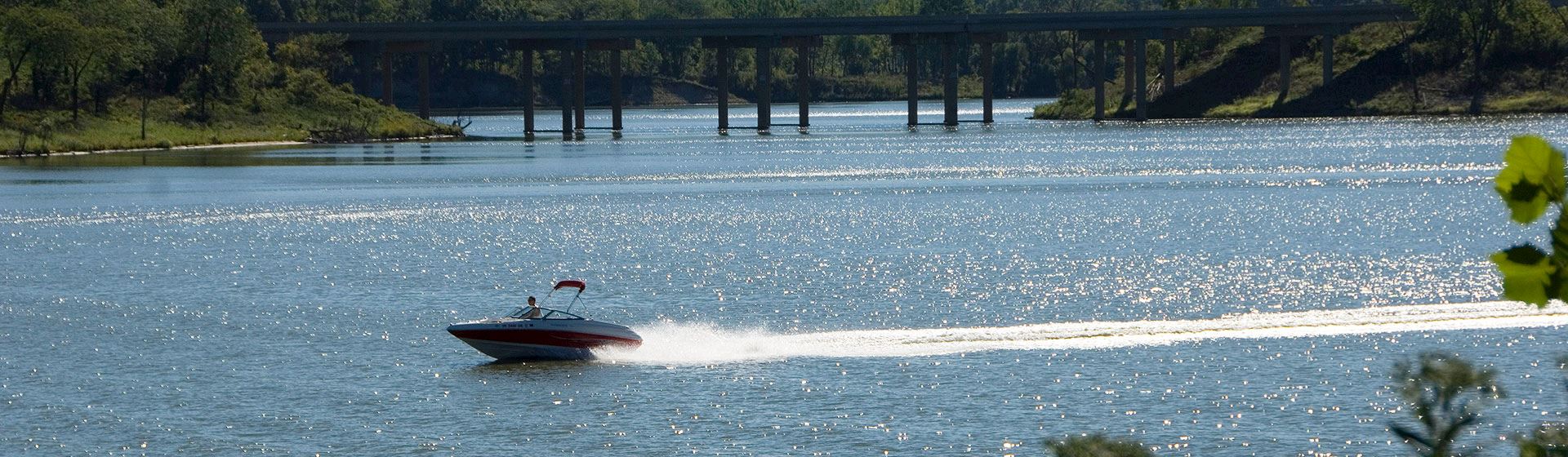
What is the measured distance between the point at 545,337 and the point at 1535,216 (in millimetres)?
Result: 36523

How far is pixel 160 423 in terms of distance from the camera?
34.2 meters

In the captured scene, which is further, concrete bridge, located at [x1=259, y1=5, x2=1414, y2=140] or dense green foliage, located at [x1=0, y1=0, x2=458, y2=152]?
concrete bridge, located at [x1=259, y1=5, x2=1414, y2=140]

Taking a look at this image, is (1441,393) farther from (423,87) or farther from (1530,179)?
(423,87)

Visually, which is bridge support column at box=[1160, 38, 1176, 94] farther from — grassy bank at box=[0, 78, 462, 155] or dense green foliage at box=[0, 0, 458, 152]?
dense green foliage at box=[0, 0, 458, 152]

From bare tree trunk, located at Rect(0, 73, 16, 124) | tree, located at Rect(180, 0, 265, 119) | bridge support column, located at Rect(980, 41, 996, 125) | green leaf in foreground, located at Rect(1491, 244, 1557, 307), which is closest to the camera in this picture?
green leaf in foreground, located at Rect(1491, 244, 1557, 307)

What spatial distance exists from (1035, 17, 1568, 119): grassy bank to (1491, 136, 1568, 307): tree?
6381 inches

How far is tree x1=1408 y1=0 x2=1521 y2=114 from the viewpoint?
16062 cm

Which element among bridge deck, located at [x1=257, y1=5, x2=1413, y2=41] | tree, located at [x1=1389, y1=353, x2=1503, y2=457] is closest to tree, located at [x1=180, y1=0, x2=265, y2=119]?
bridge deck, located at [x1=257, y1=5, x2=1413, y2=41]

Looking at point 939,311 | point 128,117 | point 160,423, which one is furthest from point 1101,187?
point 128,117

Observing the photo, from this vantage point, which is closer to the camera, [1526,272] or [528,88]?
[1526,272]

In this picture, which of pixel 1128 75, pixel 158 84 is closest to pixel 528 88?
pixel 158 84

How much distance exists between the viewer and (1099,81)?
183m

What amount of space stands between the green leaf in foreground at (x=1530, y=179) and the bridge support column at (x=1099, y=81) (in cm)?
17134

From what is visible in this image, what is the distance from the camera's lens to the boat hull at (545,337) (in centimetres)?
4078
